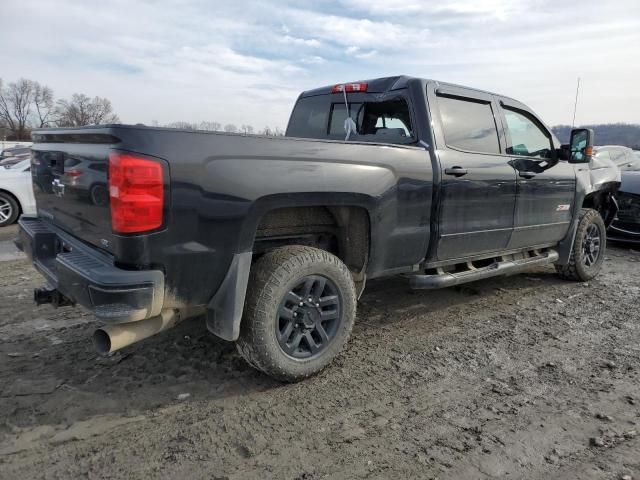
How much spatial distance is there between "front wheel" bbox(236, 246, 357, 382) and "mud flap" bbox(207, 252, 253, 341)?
138 millimetres

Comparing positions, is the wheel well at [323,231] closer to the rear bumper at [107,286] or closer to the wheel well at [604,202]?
the rear bumper at [107,286]

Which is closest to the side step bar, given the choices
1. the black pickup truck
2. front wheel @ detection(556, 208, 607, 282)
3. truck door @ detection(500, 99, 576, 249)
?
the black pickup truck

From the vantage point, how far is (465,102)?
406 cm

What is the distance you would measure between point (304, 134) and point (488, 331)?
2.56 meters

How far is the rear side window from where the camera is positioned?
12.6 feet

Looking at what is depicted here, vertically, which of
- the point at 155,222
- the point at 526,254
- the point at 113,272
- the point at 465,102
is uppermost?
the point at 465,102

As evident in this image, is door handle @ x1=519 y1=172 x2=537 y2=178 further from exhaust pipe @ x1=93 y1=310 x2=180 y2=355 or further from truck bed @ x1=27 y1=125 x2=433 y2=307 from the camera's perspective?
exhaust pipe @ x1=93 y1=310 x2=180 y2=355

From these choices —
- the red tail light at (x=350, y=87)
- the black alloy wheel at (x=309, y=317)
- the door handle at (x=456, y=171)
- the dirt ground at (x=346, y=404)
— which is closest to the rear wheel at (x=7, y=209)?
the dirt ground at (x=346, y=404)

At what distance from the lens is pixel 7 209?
8.83m

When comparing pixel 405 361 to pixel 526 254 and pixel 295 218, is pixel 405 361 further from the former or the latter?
pixel 526 254

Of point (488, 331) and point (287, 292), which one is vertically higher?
point (287, 292)

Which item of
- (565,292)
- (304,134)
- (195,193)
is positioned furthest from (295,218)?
(565,292)

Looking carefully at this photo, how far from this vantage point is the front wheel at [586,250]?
5.36m

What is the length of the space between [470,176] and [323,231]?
1335 mm
